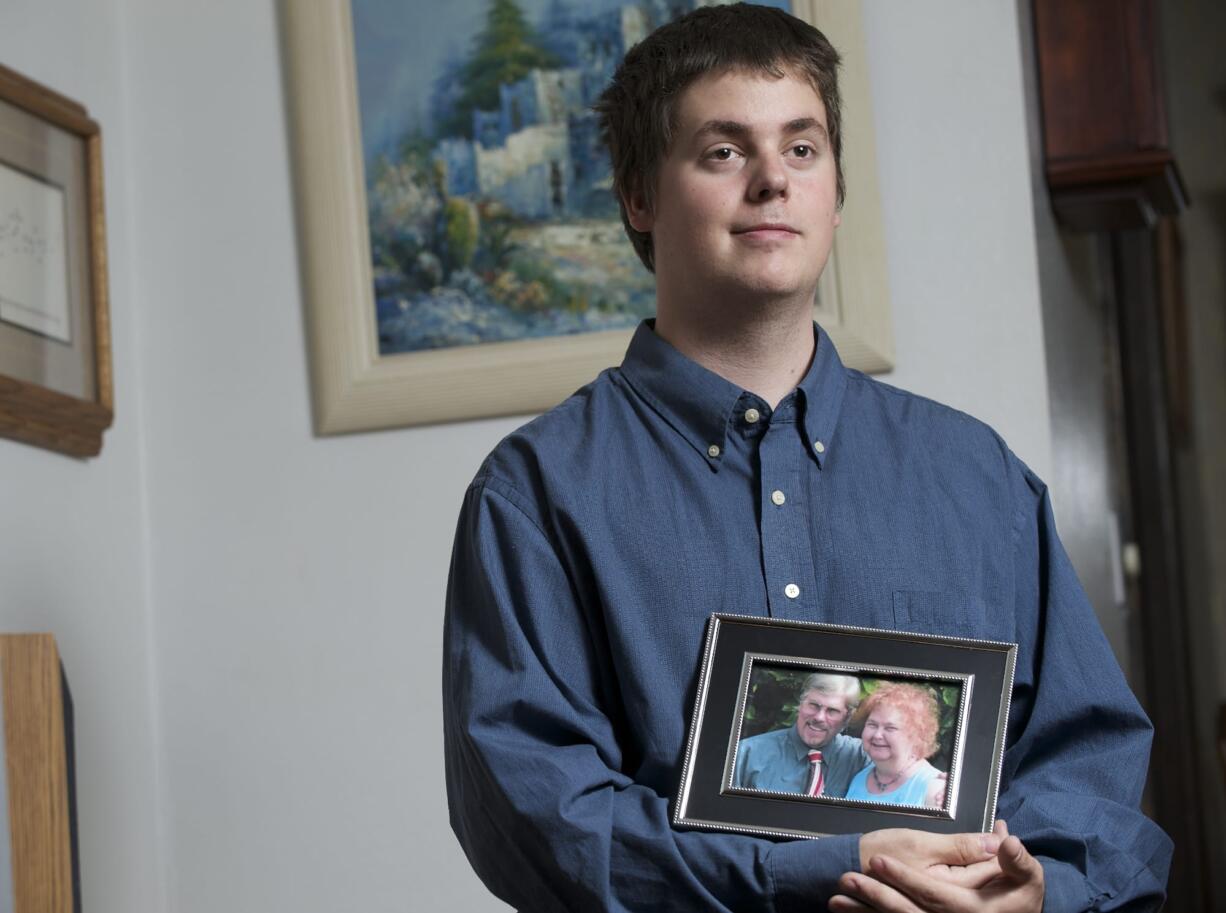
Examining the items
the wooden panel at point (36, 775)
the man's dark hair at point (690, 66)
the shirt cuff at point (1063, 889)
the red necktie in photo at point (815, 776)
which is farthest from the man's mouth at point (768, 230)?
the wooden panel at point (36, 775)

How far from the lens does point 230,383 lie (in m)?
2.15

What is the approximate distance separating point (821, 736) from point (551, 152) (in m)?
1.15

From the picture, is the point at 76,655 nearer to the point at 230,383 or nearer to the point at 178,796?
the point at 178,796

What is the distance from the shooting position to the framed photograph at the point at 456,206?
81.8 inches

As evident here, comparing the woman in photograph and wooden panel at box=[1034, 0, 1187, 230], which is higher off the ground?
wooden panel at box=[1034, 0, 1187, 230]

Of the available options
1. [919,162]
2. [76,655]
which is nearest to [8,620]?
[76,655]

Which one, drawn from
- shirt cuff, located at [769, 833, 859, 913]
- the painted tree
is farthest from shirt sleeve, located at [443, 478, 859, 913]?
the painted tree

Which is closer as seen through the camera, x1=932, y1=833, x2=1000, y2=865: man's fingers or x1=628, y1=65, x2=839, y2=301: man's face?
x1=932, y1=833, x2=1000, y2=865: man's fingers

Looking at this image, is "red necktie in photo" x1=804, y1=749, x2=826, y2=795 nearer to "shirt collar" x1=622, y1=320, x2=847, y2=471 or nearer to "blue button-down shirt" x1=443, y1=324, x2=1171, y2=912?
"blue button-down shirt" x1=443, y1=324, x2=1171, y2=912

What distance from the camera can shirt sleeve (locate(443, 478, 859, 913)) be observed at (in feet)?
3.58

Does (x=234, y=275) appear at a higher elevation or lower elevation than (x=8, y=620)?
higher

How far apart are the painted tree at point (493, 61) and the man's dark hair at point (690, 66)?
78 centimetres

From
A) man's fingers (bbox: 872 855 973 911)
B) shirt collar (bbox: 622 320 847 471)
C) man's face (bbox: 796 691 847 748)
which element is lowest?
man's fingers (bbox: 872 855 973 911)

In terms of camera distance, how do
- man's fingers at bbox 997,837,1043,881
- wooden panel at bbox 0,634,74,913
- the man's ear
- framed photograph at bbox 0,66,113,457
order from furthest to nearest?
framed photograph at bbox 0,66,113,457 → wooden panel at bbox 0,634,74,913 → the man's ear → man's fingers at bbox 997,837,1043,881
